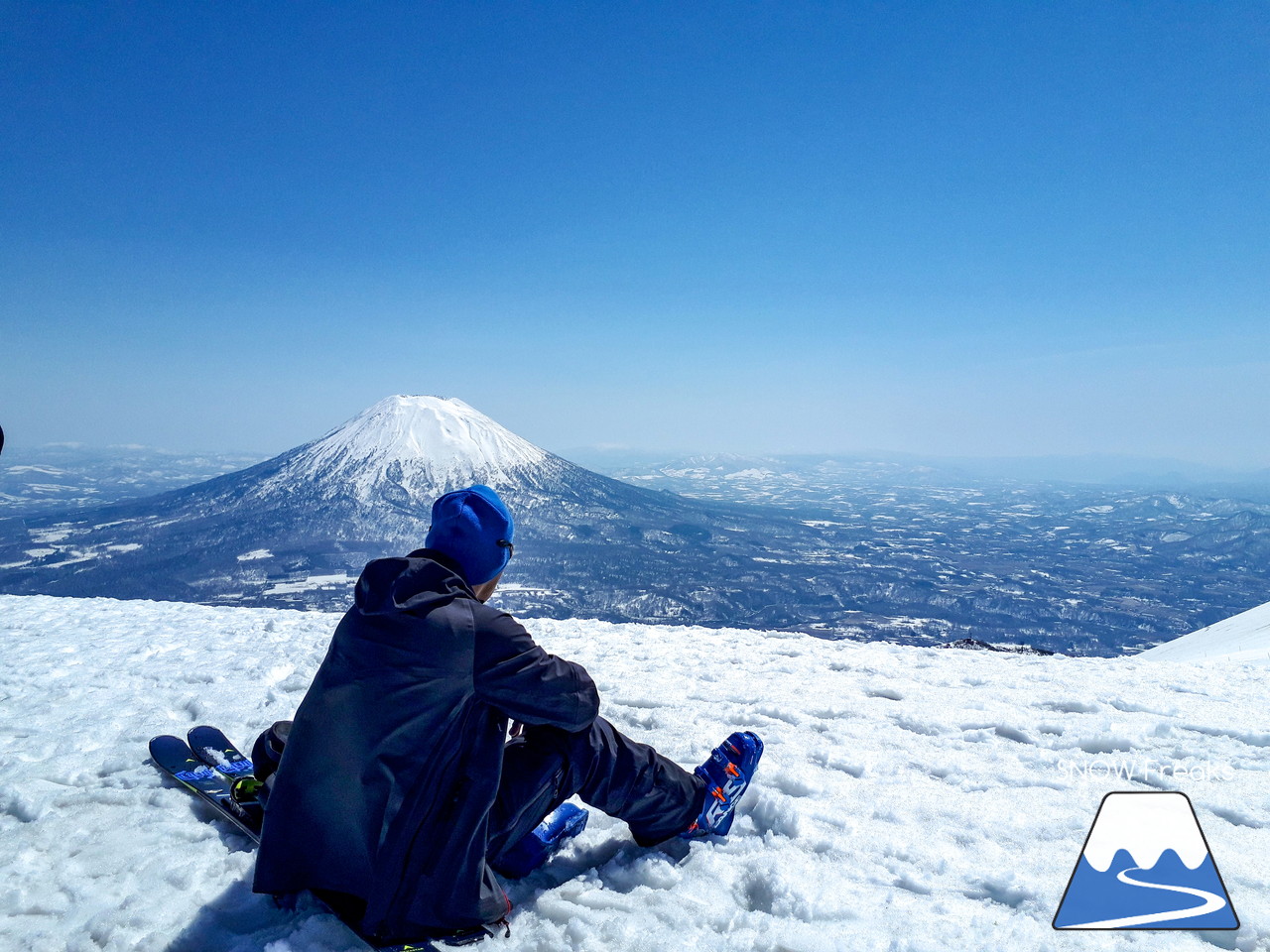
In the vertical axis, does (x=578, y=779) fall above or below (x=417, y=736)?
below

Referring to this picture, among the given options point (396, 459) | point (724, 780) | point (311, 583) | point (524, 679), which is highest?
point (524, 679)

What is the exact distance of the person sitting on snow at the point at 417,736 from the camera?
2436mm

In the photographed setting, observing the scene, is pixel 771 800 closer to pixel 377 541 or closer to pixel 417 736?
pixel 417 736

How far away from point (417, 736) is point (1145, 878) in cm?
387

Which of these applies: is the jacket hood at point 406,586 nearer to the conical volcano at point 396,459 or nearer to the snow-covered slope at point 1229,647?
the snow-covered slope at point 1229,647

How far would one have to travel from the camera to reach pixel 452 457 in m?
187

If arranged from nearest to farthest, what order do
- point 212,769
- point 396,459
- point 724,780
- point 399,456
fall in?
1. point 724,780
2. point 212,769
3. point 396,459
4. point 399,456

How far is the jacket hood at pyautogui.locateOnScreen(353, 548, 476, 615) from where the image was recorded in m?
2.41

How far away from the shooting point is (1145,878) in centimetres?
325

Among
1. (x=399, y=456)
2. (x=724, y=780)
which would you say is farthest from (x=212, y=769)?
(x=399, y=456)

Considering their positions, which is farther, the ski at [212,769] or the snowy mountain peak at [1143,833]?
the ski at [212,769]

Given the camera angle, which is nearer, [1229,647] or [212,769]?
[212,769]

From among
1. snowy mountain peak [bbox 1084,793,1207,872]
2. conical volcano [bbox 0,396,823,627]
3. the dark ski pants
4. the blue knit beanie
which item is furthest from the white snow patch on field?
snowy mountain peak [bbox 1084,793,1207,872]

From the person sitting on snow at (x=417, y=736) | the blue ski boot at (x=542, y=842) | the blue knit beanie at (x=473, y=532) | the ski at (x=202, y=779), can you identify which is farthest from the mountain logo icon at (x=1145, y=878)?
the ski at (x=202, y=779)
